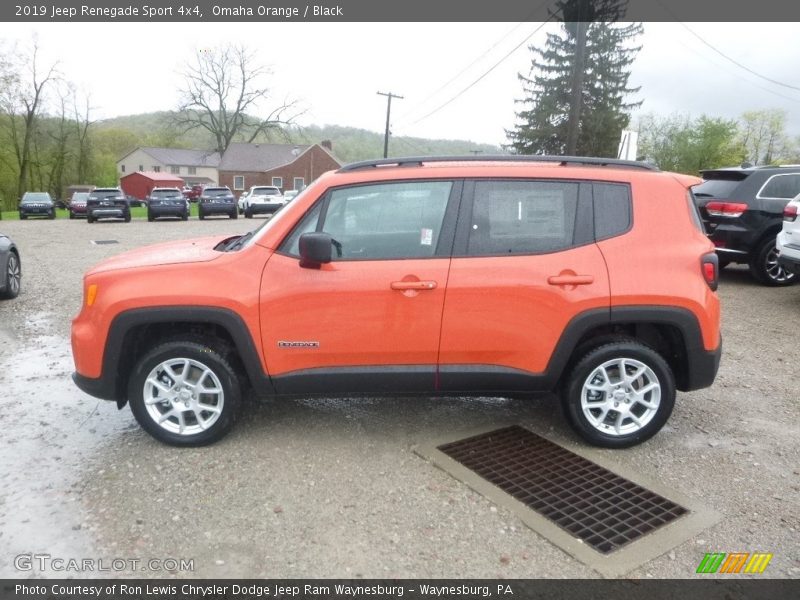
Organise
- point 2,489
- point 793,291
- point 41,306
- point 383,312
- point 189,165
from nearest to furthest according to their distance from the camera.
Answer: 1. point 2,489
2. point 383,312
3. point 41,306
4. point 793,291
5. point 189,165

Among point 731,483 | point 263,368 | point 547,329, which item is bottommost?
point 731,483

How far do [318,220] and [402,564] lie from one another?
2.07 metres

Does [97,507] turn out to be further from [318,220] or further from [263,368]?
[318,220]

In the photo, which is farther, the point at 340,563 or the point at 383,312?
the point at 383,312

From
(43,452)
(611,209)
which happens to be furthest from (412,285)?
(43,452)

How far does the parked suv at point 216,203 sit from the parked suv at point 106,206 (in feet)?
10.4

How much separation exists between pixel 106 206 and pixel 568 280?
2479 centimetres

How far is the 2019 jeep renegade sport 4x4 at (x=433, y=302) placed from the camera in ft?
12.0

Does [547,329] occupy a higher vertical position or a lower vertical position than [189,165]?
lower

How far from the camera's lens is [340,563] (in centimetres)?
273

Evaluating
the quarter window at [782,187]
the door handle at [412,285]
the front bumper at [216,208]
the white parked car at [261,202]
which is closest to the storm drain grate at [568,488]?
the door handle at [412,285]

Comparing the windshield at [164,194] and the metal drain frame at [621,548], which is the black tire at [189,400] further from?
the windshield at [164,194]

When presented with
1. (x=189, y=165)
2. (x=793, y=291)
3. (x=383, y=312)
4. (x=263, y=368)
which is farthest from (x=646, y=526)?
(x=189, y=165)

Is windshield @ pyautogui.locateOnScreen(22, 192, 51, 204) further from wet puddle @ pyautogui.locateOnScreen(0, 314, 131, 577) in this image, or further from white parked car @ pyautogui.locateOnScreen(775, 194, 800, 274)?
white parked car @ pyautogui.locateOnScreen(775, 194, 800, 274)
